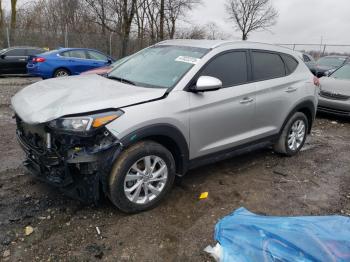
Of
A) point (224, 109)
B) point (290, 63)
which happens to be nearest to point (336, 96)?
point (290, 63)

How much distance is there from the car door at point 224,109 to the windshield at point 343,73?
5.86 metres

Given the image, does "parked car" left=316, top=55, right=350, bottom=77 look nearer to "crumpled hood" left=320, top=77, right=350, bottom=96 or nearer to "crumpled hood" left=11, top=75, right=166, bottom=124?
"crumpled hood" left=320, top=77, right=350, bottom=96

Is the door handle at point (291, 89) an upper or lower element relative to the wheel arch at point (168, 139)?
upper

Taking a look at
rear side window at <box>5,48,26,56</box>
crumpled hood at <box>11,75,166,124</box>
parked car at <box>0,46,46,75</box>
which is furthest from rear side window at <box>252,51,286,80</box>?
A: rear side window at <box>5,48,26,56</box>

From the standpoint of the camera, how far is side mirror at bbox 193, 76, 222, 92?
3477 mm

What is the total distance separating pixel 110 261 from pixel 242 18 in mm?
40873

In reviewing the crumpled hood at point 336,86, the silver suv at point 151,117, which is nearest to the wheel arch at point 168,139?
the silver suv at point 151,117

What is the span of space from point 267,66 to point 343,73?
562cm

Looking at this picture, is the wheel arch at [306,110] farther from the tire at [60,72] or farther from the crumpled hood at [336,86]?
the tire at [60,72]

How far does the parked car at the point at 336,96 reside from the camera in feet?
26.8

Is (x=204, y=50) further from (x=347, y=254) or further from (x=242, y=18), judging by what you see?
(x=242, y=18)

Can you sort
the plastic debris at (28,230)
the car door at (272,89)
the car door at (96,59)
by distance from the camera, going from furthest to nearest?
the car door at (96,59) < the car door at (272,89) < the plastic debris at (28,230)

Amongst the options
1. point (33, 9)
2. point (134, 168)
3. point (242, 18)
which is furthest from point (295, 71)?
point (242, 18)

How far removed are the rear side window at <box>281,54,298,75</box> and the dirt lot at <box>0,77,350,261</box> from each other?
4.60 feet
